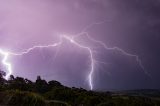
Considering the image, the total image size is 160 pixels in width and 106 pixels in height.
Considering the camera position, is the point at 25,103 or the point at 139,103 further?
the point at 139,103

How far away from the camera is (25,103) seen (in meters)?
27.1

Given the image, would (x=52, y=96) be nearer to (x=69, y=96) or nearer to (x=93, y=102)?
(x=69, y=96)

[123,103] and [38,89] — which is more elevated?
[38,89]

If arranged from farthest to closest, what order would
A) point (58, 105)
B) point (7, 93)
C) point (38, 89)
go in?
1. point (38, 89)
2. point (7, 93)
3. point (58, 105)

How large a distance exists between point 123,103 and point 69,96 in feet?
19.9

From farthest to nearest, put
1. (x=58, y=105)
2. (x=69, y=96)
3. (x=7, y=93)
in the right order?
(x=69, y=96)
(x=7, y=93)
(x=58, y=105)

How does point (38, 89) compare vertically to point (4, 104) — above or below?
above

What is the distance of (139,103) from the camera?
30141mm

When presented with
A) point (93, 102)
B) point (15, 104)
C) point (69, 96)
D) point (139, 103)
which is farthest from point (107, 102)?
point (15, 104)

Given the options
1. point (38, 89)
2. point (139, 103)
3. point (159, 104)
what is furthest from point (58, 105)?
point (38, 89)

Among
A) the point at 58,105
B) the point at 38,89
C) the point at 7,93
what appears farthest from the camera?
the point at 38,89

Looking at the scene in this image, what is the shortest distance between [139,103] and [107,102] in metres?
3.48

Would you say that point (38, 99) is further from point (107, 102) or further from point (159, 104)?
point (159, 104)

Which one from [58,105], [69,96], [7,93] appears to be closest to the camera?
[58,105]
